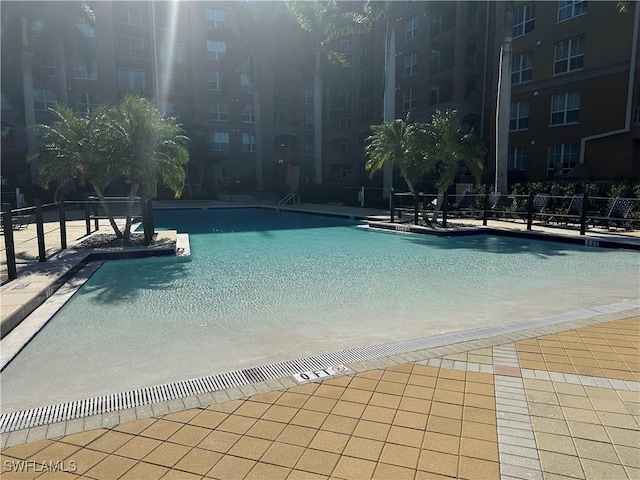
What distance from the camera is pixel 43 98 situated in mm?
38062

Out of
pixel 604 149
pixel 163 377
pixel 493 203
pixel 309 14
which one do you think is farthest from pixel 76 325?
pixel 309 14

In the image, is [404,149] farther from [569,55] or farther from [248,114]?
[248,114]

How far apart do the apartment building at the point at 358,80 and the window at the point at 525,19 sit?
0.07m

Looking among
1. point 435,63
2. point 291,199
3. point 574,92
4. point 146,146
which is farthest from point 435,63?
point 146,146

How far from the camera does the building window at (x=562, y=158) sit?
81.3ft

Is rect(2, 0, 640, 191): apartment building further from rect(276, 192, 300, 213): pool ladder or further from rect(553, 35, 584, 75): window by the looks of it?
Result: rect(276, 192, 300, 213): pool ladder

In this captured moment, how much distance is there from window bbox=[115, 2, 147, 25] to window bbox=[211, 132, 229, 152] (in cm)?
1208

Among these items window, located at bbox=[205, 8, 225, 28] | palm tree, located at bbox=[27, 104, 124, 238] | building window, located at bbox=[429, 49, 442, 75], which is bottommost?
palm tree, located at bbox=[27, 104, 124, 238]

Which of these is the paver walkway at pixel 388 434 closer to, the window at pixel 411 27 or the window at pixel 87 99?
the window at pixel 411 27

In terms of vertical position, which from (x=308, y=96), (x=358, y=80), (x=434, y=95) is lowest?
(x=434, y=95)

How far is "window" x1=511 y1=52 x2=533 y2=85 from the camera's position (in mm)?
26938

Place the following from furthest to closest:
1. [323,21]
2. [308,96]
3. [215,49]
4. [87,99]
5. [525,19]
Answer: [308,96] → [215,49] → [87,99] → [323,21] → [525,19]

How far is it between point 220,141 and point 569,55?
31806mm

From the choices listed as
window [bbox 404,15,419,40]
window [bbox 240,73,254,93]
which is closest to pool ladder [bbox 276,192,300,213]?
window [bbox 404,15,419,40]
